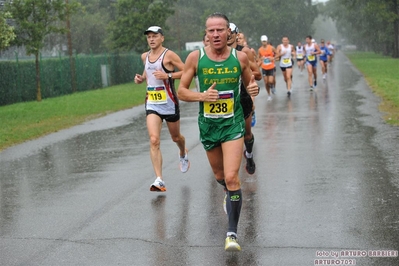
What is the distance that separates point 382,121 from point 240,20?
78.1 m

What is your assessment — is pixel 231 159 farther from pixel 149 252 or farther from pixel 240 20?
pixel 240 20

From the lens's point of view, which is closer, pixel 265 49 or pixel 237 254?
pixel 237 254

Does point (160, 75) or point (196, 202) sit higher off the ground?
point (160, 75)

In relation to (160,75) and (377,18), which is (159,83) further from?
(377,18)

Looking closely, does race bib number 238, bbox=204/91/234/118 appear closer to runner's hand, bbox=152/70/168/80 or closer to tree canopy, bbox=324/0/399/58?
runner's hand, bbox=152/70/168/80

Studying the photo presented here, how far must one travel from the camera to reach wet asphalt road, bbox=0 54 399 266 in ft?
20.2

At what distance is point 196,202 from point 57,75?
83.9 ft

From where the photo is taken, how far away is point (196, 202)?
322 inches

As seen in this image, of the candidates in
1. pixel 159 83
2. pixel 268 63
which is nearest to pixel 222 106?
pixel 159 83

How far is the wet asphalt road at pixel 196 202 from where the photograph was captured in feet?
20.2

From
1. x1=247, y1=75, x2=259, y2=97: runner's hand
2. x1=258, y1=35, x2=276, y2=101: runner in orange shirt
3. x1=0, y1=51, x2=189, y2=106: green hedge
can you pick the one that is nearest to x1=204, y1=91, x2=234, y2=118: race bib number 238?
x1=247, y1=75, x2=259, y2=97: runner's hand

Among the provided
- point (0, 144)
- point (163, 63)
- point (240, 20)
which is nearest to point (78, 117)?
point (0, 144)

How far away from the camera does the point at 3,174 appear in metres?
10.9

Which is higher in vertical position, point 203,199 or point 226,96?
point 226,96
